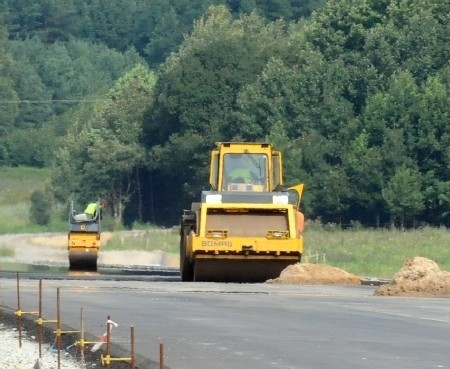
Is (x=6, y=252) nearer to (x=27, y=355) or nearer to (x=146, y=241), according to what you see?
(x=146, y=241)

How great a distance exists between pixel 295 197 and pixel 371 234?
32.7 m

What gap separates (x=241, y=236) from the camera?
37594 millimetres

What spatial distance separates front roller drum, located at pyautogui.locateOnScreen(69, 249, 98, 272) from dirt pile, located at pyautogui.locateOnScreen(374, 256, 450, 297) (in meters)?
12.8

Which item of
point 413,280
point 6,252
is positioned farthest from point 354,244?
point 413,280

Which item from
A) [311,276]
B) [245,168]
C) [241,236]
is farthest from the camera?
[245,168]

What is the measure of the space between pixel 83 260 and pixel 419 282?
13.6 metres

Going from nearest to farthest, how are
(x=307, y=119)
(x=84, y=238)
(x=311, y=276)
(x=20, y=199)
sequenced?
(x=311, y=276) → (x=84, y=238) → (x=307, y=119) → (x=20, y=199)

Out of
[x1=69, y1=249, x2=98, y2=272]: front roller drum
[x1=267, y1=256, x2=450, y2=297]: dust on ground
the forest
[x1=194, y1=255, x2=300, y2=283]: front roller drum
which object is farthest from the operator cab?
the forest

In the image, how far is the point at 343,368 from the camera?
21.2 meters

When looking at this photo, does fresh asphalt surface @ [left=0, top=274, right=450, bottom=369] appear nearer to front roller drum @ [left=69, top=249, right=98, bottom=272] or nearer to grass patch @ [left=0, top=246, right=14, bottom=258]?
front roller drum @ [left=69, top=249, right=98, bottom=272]

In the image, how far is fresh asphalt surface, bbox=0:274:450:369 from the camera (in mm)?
22438

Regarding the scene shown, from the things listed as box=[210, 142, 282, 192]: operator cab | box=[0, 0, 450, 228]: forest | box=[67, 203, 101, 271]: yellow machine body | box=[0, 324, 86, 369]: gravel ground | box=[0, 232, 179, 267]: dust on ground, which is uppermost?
box=[0, 0, 450, 228]: forest

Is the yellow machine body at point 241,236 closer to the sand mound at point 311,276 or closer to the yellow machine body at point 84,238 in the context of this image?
the sand mound at point 311,276

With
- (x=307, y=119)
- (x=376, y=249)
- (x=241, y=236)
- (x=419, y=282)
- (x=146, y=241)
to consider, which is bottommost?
(x=419, y=282)
